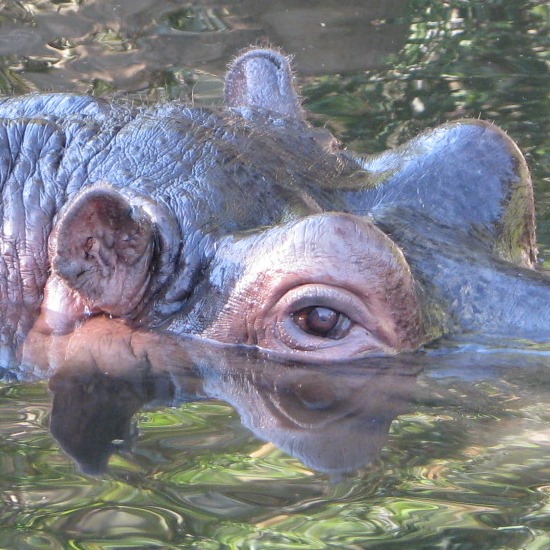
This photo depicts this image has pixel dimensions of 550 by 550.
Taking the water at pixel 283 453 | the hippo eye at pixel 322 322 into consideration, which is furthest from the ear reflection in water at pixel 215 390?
the hippo eye at pixel 322 322

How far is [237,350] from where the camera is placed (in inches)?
158

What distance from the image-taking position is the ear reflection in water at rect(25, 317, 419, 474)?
340 cm

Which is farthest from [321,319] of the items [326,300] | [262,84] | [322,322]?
[262,84]

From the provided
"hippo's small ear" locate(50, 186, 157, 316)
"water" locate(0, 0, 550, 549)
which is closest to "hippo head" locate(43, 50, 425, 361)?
"hippo's small ear" locate(50, 186, 157, 316)

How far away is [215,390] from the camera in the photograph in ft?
12.5

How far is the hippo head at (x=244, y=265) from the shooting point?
147 inches

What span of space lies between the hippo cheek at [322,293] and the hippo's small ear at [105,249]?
0.92ft

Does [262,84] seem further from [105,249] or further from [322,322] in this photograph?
[322,322]

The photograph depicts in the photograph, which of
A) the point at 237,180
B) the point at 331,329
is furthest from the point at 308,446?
the point at 237,180

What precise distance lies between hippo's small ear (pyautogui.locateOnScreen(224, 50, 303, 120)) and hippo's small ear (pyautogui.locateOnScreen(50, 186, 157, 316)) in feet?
4.27

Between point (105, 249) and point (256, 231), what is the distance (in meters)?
0.51

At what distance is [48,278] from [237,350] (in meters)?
0.74

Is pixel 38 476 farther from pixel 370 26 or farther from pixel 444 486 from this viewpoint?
pixel 370 26

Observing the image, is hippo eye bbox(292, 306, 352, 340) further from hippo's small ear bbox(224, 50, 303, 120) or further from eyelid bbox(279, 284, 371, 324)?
hippo's small ear bbox(224, 50, 303, 120)
